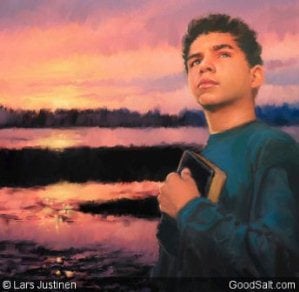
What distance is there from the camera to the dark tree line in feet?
6.85

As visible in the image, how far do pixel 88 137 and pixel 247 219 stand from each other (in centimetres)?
61

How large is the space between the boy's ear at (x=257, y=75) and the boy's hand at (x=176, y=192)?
0.37 m

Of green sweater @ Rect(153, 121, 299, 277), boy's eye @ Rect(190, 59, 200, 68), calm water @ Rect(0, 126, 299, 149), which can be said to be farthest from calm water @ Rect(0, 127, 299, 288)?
boy's eye @ Rect(190, 59, 200, 68)

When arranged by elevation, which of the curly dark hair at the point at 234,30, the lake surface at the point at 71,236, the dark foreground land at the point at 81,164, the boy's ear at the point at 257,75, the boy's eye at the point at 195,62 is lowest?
the lake surface at the point at 71,236

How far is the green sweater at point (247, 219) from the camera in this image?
192cm

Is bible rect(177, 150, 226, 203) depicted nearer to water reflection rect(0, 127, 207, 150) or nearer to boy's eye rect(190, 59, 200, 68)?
water reflection rect(0, 127, 207, 150)

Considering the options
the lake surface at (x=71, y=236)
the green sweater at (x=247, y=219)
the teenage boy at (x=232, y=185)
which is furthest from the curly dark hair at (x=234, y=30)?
the lake surface at (x=71, y=236)

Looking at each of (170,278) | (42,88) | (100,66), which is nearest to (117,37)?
(100,66)

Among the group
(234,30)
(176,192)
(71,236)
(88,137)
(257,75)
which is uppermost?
(234,30)

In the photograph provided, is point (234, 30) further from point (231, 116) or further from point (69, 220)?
point (69, 220)

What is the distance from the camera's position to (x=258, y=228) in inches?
75.7

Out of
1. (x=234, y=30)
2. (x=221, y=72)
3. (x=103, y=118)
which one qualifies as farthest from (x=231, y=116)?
(x=103, y=118)

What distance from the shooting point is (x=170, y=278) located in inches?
79.4

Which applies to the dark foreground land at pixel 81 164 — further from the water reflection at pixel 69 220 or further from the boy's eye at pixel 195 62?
the boy's eye at pixel 195 62
